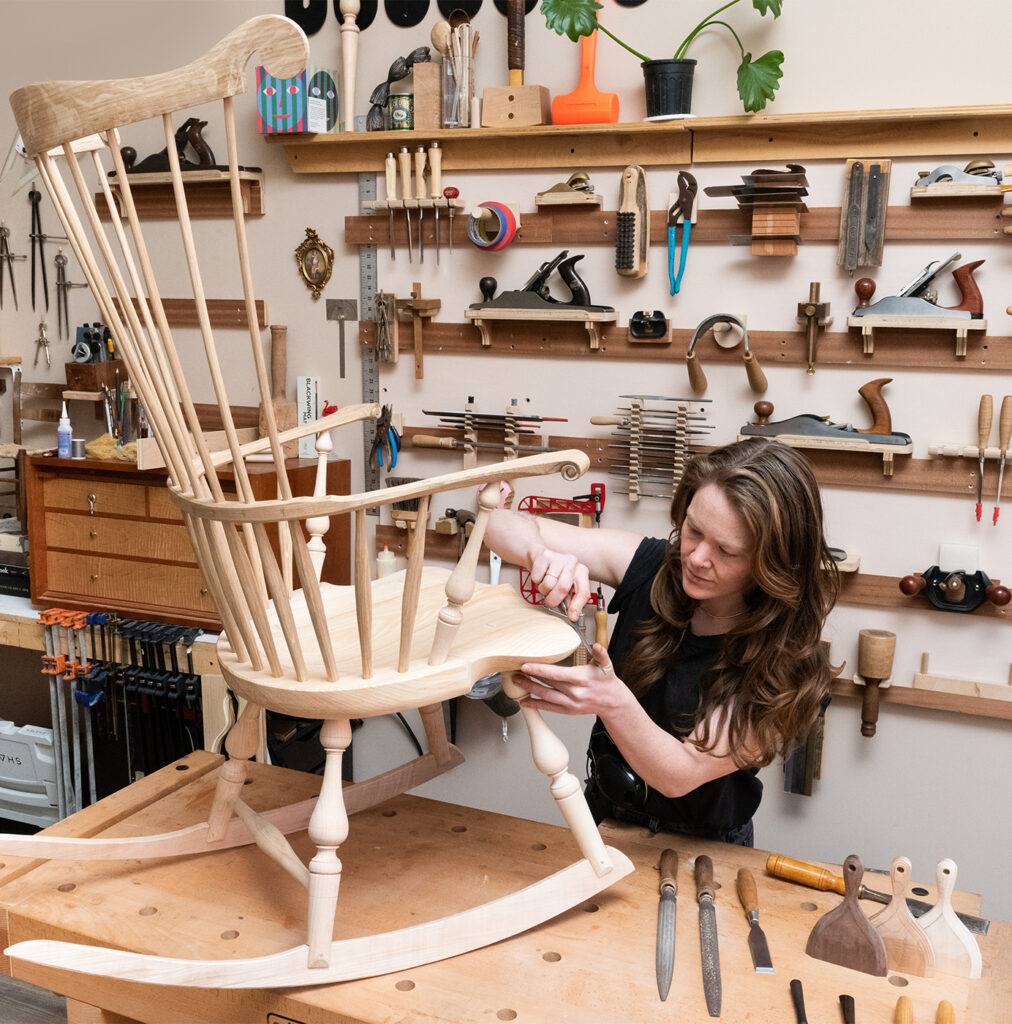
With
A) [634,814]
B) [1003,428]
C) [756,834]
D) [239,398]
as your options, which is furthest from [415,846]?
[239,398]

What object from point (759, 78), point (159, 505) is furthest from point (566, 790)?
point (759, 78)

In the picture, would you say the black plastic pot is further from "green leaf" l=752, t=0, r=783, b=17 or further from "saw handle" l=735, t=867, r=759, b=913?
"saw handle" l=735, t=867, r=759, b=913

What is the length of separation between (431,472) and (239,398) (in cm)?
78

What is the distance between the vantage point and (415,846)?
1.80 meters

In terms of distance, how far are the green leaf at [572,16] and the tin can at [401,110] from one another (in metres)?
→ 0.58

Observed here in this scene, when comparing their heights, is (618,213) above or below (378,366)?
above

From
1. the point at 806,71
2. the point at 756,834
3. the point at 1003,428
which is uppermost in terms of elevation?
the point at 806,71

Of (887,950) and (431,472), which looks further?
(431,472)

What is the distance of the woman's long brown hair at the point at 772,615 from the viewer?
1698mm

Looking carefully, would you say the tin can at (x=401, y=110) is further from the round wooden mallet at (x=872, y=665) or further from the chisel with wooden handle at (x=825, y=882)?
the chisel with wooden handle at (x=825, y=882)

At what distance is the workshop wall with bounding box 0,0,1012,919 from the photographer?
269 cm

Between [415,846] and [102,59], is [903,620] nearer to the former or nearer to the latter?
[415,846]

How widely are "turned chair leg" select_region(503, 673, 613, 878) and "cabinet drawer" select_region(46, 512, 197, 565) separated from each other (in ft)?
5.64

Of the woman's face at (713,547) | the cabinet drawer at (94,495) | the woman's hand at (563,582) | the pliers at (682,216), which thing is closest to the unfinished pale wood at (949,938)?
the woman's face at (713,547)
